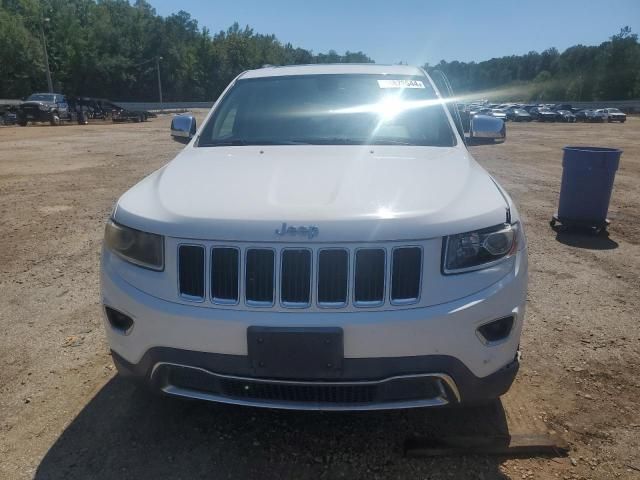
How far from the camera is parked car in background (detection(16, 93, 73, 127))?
29.8m

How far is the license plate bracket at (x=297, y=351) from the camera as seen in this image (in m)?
2.06

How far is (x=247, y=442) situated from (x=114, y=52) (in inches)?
3468

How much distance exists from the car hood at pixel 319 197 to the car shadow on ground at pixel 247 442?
42.9 inches

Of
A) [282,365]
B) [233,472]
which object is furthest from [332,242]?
[233,472]

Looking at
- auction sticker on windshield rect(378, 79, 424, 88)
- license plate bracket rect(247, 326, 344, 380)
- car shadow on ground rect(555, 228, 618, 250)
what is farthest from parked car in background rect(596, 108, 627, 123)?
license plate bracket rect(247, 326, 344, 380)

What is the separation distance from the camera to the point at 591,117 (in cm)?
5303

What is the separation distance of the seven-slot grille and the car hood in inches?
2.5

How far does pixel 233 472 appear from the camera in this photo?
2.36m

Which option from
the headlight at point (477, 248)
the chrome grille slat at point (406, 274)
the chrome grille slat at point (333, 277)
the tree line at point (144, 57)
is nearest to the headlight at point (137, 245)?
the chrome grille slat at point (333, 277)

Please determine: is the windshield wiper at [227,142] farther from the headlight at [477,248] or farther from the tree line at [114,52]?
the tree line at [114,52]

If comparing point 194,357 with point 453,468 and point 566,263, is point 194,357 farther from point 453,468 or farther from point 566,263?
point 566,263

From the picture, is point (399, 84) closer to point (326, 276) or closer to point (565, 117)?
point (326, 276)

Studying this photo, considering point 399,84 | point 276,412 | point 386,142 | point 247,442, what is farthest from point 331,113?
point 247,442

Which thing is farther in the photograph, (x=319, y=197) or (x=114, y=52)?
(x=114, y=52)
